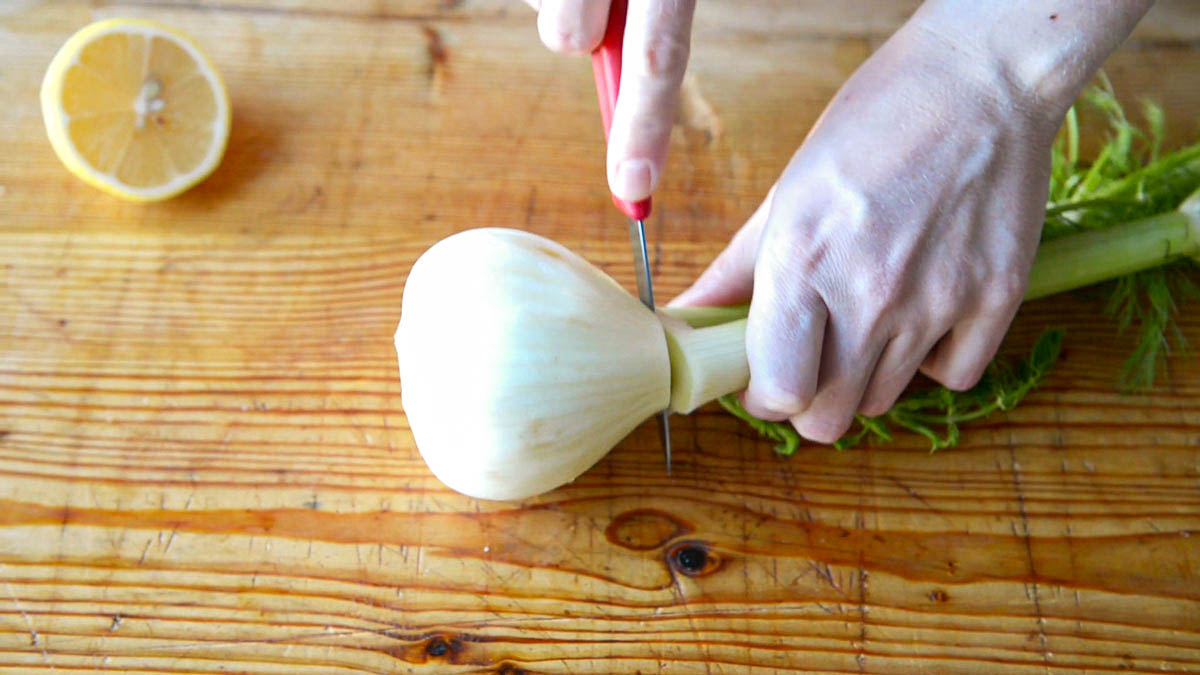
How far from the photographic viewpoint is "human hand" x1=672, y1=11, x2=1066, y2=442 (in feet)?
3.84

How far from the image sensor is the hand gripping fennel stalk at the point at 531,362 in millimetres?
1140

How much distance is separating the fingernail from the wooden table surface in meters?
0.44

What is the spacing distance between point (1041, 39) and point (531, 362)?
31.5 inches

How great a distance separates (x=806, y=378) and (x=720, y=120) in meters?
0.73

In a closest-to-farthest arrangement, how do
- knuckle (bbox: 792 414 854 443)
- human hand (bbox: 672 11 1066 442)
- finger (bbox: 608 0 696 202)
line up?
finger (bbox: 608 0 696 202), human hand (bbox: 672 11 1066 442), knuckle (bbox: 792 414 854 443)

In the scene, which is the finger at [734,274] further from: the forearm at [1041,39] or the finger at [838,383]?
the forearm at [1041,39]

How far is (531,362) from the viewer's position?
1141 millimetres

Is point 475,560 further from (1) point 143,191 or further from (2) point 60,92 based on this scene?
(2) point 60,92

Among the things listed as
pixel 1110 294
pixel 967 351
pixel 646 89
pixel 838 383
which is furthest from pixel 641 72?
pixel 1110 294

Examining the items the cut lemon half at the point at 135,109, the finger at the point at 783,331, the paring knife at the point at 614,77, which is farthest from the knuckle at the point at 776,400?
the cut lemon half at the point at 135,109

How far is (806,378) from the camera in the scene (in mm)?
1196

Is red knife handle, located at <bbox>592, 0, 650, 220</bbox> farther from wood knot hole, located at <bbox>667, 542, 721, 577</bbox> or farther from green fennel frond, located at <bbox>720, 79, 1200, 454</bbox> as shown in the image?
wood knot hole, located at <bbox>667, 542, 721, 577</bbox>

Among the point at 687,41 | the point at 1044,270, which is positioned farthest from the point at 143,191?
the point at 1044,270

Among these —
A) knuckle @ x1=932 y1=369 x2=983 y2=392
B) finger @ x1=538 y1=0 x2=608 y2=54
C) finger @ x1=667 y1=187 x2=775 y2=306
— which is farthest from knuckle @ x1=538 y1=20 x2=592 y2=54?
knuckle @ x1=932 y1=369 x2=983 y2=392
